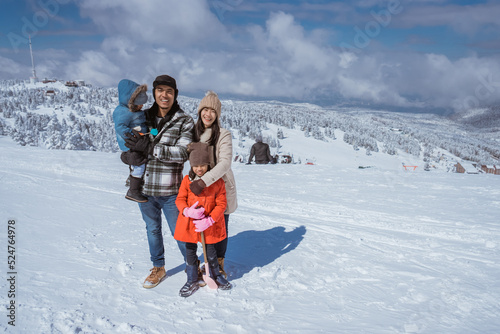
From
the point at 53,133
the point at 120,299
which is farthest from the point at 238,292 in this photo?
the point at 53,133

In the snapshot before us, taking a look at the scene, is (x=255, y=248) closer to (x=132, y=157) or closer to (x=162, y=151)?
(x=162, y=151)

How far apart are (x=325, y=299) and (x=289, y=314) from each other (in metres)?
0.53

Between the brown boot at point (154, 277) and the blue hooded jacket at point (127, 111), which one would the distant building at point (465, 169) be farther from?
the blue hooded jacket at point (127, 111)

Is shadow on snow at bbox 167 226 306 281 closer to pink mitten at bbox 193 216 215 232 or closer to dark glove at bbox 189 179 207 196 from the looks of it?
pink mitten at bbox 193 216 215 232

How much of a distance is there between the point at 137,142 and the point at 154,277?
1575 millimetres

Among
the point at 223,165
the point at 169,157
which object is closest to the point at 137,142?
the point at 169,157

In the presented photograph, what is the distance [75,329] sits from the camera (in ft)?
8.00

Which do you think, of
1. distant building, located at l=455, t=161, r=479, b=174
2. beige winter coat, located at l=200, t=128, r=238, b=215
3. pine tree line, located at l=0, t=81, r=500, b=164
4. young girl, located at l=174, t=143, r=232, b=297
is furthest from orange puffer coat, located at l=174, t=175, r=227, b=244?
pine tree line, located at l=0, t=81, r=500, b=164

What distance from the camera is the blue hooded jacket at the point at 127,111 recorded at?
2797mm

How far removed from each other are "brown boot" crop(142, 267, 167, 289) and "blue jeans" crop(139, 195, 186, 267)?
0.20 feet

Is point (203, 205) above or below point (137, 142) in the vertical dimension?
below

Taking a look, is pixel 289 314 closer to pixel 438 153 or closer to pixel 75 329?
pixel 75 329

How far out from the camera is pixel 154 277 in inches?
130

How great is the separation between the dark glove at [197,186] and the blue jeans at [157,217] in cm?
47
